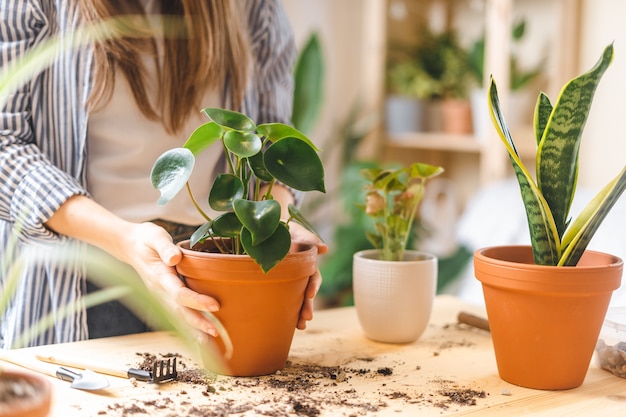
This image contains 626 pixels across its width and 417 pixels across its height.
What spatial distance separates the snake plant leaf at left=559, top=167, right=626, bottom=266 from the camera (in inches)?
33.8

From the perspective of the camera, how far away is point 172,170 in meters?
0.84

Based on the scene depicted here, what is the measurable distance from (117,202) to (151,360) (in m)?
0.38

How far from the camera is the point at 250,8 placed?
1.42 metres

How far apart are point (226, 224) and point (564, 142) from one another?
0.45 meters

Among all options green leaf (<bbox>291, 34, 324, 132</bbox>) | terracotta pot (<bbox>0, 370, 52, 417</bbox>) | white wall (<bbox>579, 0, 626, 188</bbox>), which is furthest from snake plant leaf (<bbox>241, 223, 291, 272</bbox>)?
green leaf (<bbox>291, 34, 324, 132</bbox>)

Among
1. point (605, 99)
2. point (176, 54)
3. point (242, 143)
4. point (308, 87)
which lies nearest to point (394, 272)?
point (242, 143)

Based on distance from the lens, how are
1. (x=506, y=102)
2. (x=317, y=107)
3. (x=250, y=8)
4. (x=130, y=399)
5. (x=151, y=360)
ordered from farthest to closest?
1. (x=317, y=107)
2. (x=506, y=102)
3. (x=250, y=8)
4. (x=151, y=360)
5. (x=130, y=399)

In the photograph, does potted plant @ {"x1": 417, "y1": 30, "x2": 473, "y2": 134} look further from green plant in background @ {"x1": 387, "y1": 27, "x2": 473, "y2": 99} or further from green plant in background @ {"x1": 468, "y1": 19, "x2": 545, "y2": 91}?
green plant in background @ {"x1": 468, "y1": 19, "x2": 545, "y2": 91}

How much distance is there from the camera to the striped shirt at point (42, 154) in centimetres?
112

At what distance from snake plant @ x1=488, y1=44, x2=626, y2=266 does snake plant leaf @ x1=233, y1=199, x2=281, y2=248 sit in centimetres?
31

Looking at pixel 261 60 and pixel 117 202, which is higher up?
pixel 261 60

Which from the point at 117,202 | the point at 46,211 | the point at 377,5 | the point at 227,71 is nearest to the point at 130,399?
the point at 46,211

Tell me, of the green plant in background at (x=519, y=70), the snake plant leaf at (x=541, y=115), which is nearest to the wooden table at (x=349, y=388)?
the snake plant leaf at (x=541, y=115)

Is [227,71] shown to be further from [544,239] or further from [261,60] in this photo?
[544,239]
